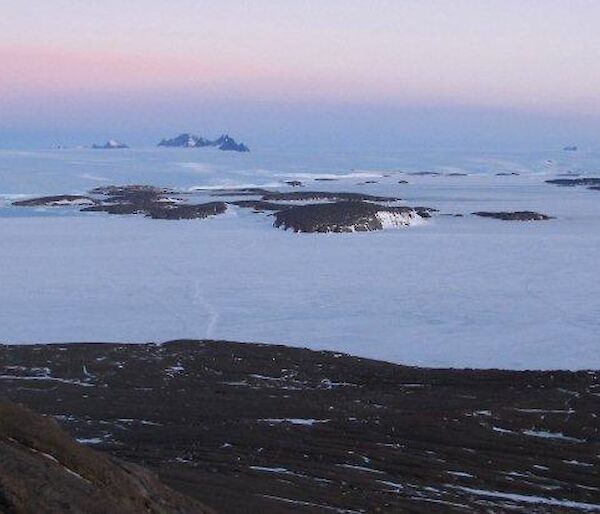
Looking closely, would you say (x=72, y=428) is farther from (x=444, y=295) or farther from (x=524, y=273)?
(x=524, y=273)

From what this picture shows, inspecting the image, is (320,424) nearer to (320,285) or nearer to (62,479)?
(62,479)

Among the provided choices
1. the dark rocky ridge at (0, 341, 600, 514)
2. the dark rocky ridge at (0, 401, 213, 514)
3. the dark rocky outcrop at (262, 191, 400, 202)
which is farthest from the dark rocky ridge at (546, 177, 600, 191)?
the dark rocky ridge at (0, 401, 213, 514)

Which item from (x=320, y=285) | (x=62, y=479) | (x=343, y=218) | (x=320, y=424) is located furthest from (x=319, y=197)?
(x=62, y=479)

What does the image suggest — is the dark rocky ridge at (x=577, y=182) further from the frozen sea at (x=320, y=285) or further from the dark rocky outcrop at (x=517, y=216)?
the dark rocky outcrop at (x=517, y=216)

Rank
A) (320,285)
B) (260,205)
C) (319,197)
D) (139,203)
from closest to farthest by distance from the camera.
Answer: (320,285), (260,205), (139,203), (319,197)

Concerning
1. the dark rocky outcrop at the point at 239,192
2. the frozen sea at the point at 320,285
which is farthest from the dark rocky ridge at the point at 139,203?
Result: the dark rocky outcrop at the point at 239,192

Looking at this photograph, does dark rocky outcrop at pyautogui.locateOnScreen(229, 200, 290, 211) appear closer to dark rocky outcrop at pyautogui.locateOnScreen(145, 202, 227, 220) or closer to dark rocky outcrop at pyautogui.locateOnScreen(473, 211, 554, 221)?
dark rocky outcrop at pyautogui.locateOnScreen(145, 202, 227, 220)
